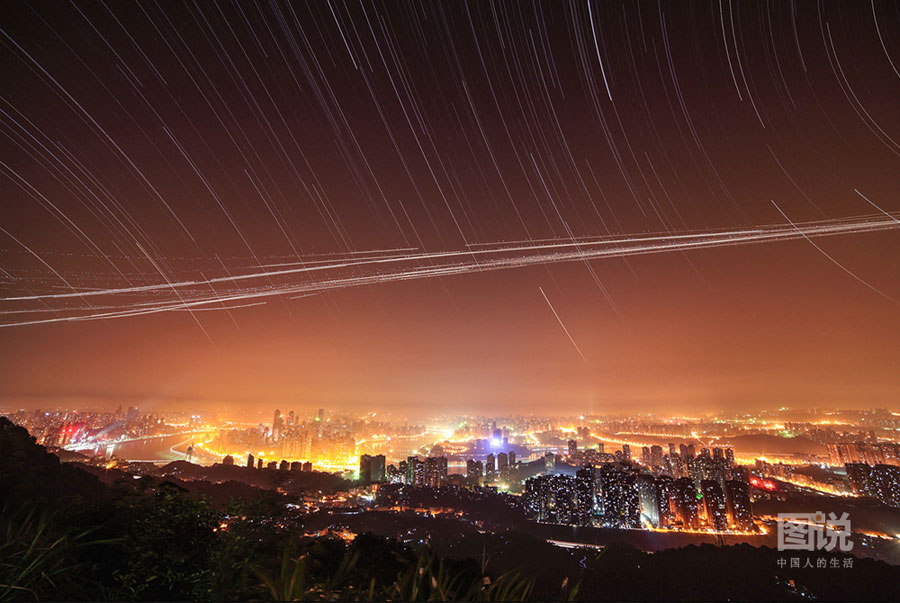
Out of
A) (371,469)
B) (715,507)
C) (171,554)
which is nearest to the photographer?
(171,554)

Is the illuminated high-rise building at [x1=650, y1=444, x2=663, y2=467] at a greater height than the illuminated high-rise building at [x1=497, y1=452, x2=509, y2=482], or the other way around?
the illuminated high-rise building at [x1=650, y1=444, x2=663, y2=467]

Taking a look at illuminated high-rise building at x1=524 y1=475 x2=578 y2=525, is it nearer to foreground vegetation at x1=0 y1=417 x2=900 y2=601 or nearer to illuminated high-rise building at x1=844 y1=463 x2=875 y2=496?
foreground vegetation at x1=0 y1=417 x2=900 y2=601

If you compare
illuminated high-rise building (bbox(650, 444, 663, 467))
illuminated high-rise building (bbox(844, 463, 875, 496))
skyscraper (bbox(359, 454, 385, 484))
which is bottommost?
skyscraper (bbox(359, 454, 385, 484))

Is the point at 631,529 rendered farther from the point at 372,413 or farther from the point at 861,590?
the point at 372,413

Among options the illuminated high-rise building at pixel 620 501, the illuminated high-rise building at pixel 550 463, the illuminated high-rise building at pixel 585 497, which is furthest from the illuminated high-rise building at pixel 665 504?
the illuminated high-rise building at pixel 550 463

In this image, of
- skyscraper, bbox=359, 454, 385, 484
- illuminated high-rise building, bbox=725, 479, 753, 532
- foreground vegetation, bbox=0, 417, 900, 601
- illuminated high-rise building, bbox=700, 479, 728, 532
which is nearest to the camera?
foreground vegetation, bbox=0, 417, 900, 601

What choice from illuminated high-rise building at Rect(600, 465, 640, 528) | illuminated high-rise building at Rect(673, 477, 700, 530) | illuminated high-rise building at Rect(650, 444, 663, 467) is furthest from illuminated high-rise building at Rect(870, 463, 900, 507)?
illuminated high-rise building at Rect(600, 465, 640, 528)

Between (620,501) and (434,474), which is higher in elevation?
(620,501)

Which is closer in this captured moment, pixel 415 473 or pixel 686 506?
pixel 686 506

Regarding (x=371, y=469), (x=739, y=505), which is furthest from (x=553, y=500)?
(x=371, y=469)

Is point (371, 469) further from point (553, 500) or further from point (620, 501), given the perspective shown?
point (620, 501)

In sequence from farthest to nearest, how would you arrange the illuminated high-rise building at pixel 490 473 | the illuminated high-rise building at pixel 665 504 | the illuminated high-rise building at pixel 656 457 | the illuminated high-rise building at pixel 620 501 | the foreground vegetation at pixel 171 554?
the illuminated high-rise building at pixel 490 473 < the illuminated high-rise building at pixel 656 457 < the illuminated high-rise building at pixel 620 501 < the illuminated high-rise building at pixel 665 504 < the foreground vegetation at pixel 171 554

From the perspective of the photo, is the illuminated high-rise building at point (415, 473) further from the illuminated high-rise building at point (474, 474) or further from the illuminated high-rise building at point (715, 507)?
the illuminated high-rise building at point (715, 507)
